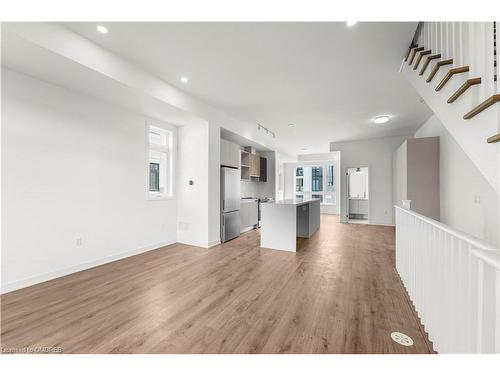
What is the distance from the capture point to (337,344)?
1.66 m

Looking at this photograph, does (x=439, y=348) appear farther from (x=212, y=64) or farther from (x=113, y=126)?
(x=113, y=126)

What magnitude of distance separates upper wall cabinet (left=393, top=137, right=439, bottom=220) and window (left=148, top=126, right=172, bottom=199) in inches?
200

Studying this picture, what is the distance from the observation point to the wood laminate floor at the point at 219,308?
1.68 metres

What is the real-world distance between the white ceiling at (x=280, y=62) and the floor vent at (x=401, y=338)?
9.41ft

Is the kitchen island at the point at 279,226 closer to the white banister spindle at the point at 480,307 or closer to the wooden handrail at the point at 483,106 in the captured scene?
the wooden handrail at the point at 483,106

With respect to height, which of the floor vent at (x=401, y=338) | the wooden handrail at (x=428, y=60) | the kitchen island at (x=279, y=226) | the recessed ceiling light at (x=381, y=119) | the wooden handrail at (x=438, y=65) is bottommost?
the floor vent at (x=401, y=338)

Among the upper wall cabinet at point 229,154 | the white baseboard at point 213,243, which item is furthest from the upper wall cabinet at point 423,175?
the white baseboard at point 213,243

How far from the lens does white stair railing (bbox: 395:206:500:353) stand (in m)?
0.95

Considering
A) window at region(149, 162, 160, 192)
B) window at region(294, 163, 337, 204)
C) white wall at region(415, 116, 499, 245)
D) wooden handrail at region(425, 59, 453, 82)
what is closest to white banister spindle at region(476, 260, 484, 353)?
wooden handrail at region(425, 59, 453, 82)

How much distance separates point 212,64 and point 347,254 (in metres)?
3.81

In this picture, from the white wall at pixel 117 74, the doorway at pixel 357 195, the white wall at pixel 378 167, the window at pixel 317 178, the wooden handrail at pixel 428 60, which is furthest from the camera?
the window at pixel 317 178

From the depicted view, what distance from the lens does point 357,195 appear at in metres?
7.71

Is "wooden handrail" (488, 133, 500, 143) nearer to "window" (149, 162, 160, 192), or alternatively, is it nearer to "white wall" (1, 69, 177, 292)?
"white wall" (1, 69, 177, 292)
